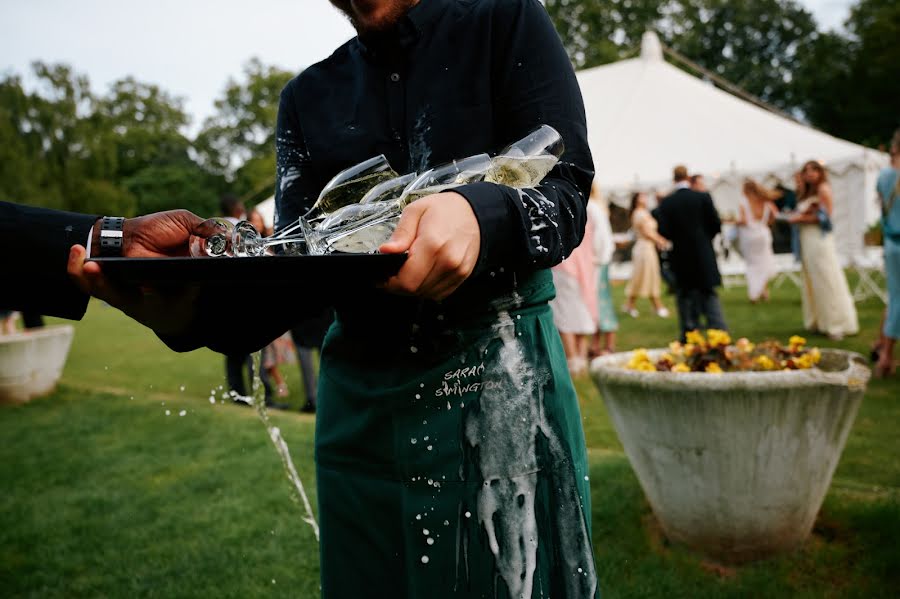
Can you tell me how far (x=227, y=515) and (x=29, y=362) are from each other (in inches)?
193

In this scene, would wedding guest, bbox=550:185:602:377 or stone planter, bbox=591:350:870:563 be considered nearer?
stone planter, bbox=591:350:870:563

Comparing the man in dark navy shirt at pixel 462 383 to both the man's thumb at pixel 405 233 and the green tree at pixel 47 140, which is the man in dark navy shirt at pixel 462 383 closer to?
the man's thumb at pixel 405 233

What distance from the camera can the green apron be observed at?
1374mm

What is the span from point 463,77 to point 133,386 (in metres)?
8.93

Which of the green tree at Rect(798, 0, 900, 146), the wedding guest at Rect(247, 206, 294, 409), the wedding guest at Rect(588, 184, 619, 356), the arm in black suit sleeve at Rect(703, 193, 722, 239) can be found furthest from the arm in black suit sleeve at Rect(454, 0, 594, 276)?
the green tree at Rect(798, 0, 900, 146)

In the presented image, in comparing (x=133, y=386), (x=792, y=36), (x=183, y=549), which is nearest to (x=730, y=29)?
(x=792, y=36)

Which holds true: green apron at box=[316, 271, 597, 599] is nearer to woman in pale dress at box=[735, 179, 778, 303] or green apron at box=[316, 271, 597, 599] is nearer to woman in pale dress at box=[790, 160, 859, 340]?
woman in pale dress at box=[790, 160, 859, 340]

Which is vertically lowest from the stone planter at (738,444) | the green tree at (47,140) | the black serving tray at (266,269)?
the stone planter at (738,444)

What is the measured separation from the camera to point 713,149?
55.0 ft

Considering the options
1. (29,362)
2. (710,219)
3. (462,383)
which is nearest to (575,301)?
(710,219)

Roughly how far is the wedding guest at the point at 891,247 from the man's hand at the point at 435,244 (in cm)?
647

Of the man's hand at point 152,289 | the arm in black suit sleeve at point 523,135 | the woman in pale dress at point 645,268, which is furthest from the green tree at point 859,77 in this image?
the man's hand at point 152,289

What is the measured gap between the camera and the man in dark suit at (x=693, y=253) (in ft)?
25.8

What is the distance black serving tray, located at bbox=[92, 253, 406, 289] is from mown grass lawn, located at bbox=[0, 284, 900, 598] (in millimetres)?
796
